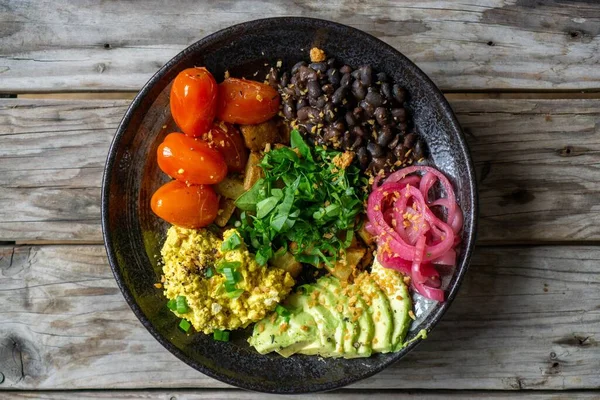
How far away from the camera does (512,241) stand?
220cm

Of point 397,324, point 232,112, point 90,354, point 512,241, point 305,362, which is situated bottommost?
point 90,354

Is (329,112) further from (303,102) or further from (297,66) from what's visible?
(297,66)

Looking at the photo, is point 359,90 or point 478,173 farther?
point 478,173

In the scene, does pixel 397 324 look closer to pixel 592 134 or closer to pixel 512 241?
pixel 512 241

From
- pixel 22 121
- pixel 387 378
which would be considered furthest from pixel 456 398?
pixel 22 121

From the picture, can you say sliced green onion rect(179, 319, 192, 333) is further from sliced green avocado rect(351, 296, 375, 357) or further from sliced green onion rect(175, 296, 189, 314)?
sliced green avocado rect(351, 296, 375, 357)

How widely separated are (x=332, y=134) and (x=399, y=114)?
0.23 meters

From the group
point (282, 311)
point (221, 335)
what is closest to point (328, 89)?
point (282, 311)

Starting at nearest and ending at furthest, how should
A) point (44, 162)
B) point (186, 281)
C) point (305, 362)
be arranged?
1. point (186, 281)
2. point (305, 362)
3. point (44, 162)

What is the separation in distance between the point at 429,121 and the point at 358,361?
84cm

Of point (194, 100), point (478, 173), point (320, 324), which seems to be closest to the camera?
point (194, 100)

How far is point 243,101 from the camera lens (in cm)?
195

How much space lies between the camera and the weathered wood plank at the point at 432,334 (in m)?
2.20

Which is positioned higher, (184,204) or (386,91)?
(386,91)
